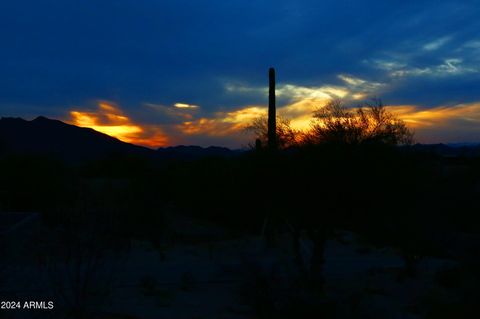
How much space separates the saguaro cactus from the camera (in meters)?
16.8

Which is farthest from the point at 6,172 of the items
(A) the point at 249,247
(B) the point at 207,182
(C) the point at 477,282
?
(C) the point at 477,282

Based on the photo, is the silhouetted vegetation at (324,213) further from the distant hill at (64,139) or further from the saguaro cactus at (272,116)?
the distant hill at (64,139)

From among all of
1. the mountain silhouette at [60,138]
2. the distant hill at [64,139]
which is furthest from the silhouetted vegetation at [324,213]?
the mountain silhouette at [60,138]

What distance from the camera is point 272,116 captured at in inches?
798

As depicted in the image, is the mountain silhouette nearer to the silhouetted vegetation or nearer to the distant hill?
the distant hill

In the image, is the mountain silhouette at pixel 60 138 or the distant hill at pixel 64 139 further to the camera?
the mountain silhouette at pixel 60 138

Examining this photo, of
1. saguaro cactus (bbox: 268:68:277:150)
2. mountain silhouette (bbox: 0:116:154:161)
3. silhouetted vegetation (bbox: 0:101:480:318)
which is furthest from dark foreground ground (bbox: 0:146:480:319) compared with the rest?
mountain silhouette (bbox: 0:116:154:161)

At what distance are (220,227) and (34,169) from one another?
12927 mm

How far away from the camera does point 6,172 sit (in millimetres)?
34250

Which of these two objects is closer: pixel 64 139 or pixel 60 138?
pixel 60 138

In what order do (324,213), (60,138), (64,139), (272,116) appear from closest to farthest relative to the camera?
(324,213) → (272,116) → (60,138) → (64,139)

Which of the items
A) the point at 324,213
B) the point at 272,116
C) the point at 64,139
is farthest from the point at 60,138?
the point at 324,213

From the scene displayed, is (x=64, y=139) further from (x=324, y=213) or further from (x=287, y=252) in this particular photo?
(x=324, y=213)

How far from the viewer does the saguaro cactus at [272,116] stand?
16808 millimetres
